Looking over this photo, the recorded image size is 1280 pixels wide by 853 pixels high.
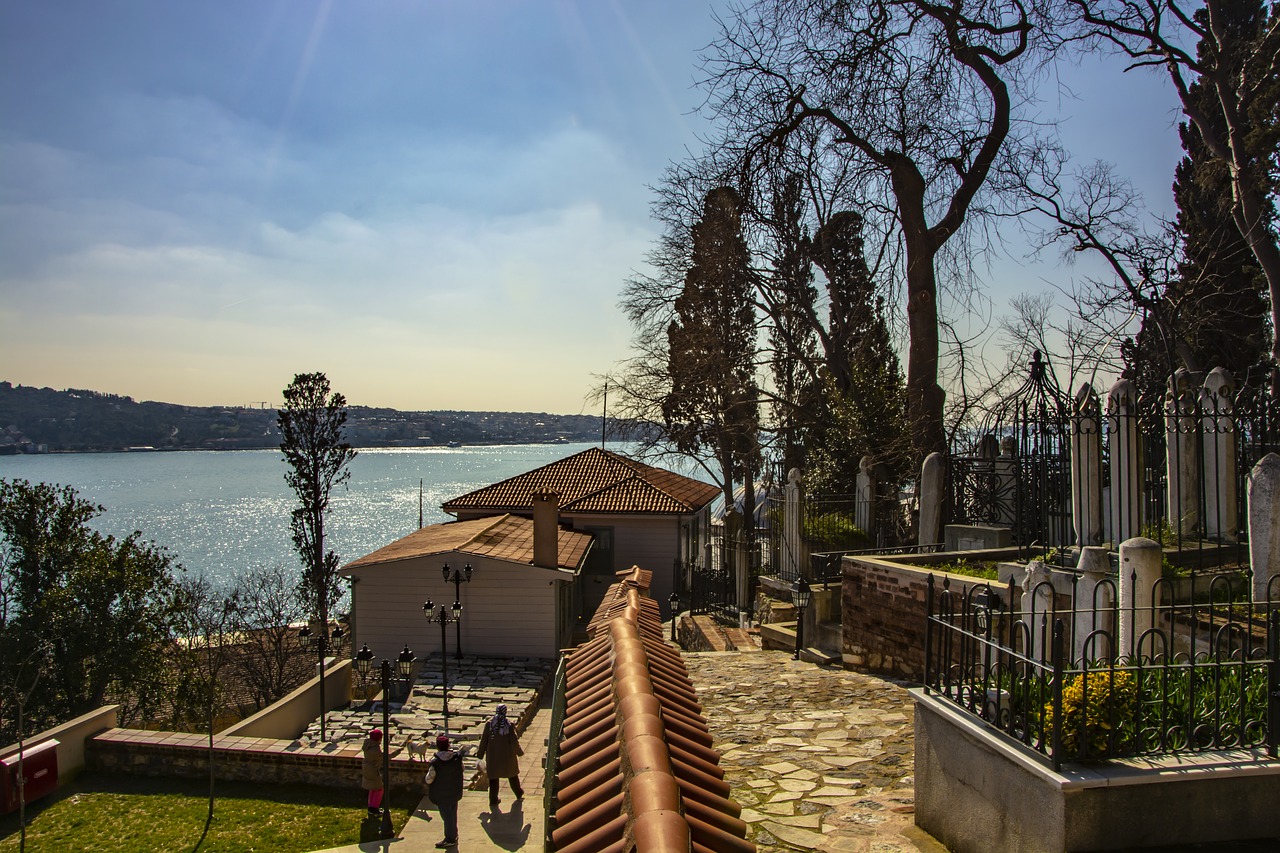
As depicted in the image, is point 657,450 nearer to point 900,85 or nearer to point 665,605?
point 665,605

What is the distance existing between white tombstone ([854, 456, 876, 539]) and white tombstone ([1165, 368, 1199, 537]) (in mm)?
6016

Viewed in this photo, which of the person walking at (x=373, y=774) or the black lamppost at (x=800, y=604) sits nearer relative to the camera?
the person walking at (x=373, y=774)

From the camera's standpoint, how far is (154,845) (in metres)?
10.7

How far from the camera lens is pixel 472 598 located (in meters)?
19.0

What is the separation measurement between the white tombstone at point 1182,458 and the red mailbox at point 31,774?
49.7 feet

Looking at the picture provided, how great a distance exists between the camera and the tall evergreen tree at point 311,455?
95.6ft

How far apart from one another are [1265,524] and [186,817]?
525 inches

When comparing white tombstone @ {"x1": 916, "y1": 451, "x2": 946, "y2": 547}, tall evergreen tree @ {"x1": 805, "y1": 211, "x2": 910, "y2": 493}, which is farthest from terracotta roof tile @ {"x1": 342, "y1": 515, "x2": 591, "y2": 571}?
white tombstone @ {"x1": 916, "y1": 451, "x2": 946, "y2": 547}

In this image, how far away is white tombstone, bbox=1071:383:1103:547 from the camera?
7855 millimetres

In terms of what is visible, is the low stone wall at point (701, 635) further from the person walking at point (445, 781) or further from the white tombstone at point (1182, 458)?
the white tombstone at point (1182, 458)

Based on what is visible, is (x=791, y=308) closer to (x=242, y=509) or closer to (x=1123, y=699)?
(x=1123, y=699)

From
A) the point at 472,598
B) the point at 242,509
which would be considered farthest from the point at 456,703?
the point at 242,509

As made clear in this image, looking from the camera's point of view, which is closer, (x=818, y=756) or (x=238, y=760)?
(x=818, y=756)

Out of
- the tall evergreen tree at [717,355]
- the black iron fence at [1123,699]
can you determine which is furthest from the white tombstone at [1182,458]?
the tall evergreen tree at [717,355]
